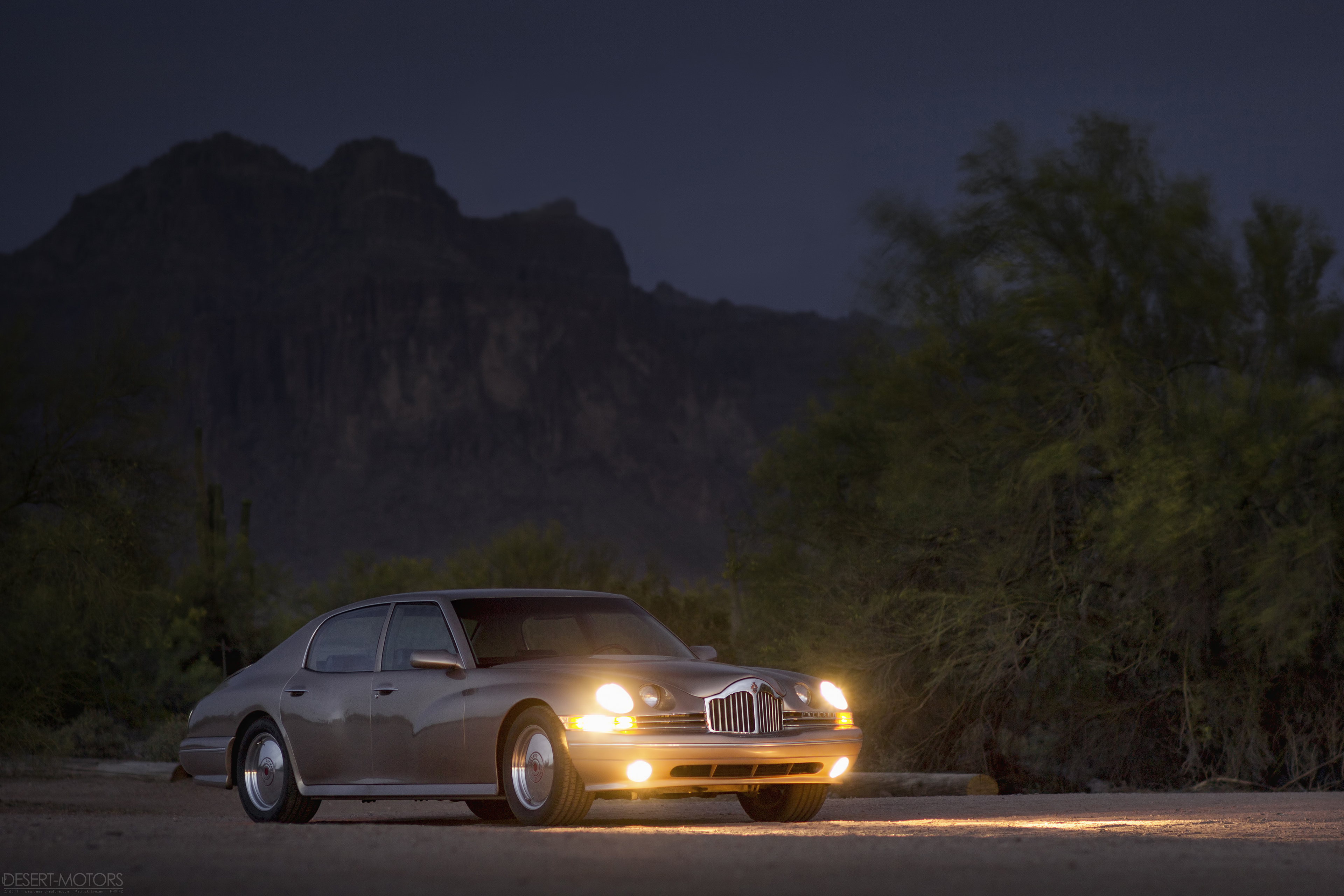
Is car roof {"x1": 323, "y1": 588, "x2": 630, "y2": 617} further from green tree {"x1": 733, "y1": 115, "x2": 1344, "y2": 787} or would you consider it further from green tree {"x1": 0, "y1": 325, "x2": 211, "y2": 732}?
green tree {"x1": 733, "y1": 115, "x2": 1344, "y2": 787}

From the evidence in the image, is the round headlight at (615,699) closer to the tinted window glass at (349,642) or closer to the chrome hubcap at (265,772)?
the tinted window glass at (349,642)

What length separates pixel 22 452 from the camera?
18.7 metres

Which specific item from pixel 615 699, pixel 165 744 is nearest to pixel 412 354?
pixel 165 744

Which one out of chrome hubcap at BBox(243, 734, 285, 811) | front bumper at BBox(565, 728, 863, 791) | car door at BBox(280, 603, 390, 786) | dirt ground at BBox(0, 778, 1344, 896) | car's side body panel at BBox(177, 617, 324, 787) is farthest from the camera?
car's side body panel at BBox(177, 617, 324, 787)

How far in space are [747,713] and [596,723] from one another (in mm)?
1044

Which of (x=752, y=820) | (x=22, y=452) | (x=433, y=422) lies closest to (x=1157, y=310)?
(x=752, y=820)

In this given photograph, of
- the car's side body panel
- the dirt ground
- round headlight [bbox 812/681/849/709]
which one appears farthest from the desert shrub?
round headlight [bbox 812/681/849/709]

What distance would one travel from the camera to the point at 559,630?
35.1 feet

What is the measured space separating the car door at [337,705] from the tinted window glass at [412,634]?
0.11m

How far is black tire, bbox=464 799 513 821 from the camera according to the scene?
37.5 feet

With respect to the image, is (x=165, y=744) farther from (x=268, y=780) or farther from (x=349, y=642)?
(x=349, y=642)

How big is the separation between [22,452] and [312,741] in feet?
32.0

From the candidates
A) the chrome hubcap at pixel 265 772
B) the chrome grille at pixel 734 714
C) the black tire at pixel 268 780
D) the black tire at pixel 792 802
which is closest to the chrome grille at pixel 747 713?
the chrome grille at pixel 734 714

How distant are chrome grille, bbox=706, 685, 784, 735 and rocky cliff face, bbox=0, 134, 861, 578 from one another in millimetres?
88606
